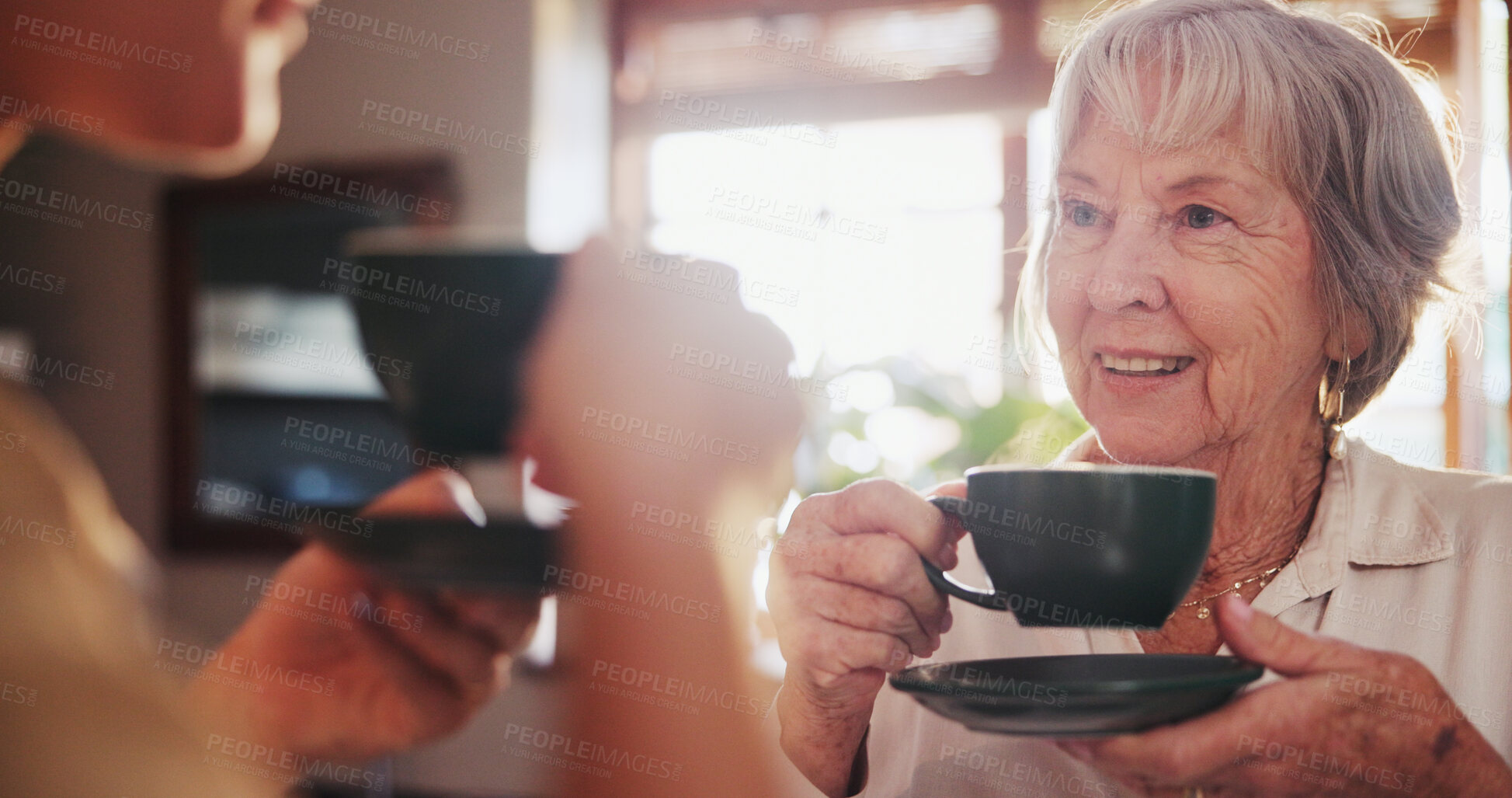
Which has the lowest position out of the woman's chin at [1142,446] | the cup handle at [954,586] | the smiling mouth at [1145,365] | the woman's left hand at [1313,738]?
the woman's left hand at [1313,738]

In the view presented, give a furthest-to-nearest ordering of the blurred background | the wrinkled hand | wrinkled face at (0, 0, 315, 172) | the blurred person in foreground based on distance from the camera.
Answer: the blurred background
the wrinkled hand
wrinkled face at (0, 0, 315, 172)
the blurred person in foreground

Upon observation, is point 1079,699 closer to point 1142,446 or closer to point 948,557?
point 948,557

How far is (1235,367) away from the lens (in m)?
0.54

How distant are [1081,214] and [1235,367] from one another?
12cm

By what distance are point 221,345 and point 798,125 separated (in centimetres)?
146

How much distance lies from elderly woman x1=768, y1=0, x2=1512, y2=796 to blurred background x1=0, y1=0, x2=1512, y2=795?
68 mm

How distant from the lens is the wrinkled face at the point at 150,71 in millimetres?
511

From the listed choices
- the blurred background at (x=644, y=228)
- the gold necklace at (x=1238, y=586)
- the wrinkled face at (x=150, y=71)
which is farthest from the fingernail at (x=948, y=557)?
the wrinkled face at (x=150, y=71)

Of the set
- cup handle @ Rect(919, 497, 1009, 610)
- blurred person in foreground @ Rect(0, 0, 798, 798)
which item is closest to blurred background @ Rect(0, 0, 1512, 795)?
blurred person in foreground @ Rect(0, 0, 798, 798)

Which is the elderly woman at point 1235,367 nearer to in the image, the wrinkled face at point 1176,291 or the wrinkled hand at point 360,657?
the wrinkled face at point 1176,291

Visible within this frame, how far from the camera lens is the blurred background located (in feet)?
2.39

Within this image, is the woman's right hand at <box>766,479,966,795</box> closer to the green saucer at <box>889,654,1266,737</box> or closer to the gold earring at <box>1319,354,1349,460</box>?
the green saucer at <box>889,654,1266,737</box>

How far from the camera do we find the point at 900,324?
0.78m

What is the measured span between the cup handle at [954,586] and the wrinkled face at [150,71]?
46 centimetres
